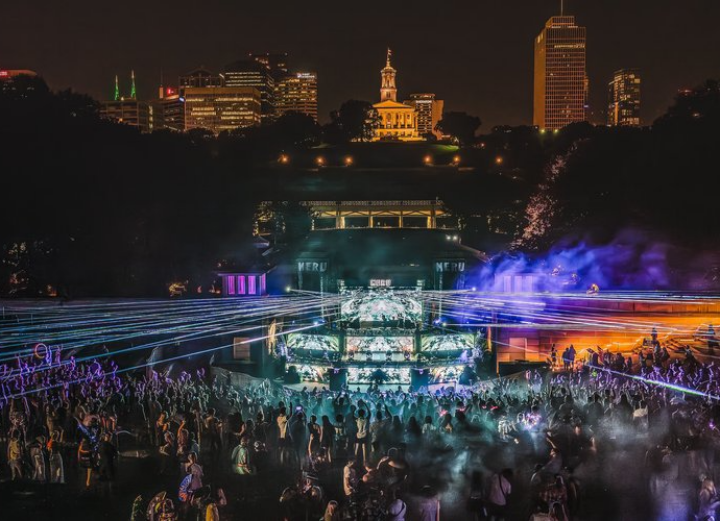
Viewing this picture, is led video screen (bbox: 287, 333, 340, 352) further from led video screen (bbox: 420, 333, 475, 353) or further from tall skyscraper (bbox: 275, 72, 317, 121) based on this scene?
tall skyscraper (bbox: 275, 72, 317, 121)

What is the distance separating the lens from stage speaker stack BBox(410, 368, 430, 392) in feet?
63.7

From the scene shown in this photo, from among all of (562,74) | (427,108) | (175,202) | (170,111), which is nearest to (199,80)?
(170,111)

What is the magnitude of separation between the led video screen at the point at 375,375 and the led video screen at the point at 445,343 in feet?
2.93

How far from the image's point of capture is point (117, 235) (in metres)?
31.8

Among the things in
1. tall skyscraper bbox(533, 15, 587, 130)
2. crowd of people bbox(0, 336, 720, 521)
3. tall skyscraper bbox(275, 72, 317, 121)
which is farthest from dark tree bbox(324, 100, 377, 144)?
tall skyscraper bbox(275, 72, 317, 121)

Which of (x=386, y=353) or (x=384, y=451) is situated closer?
(x=384, y=451)

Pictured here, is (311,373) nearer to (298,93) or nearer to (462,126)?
(462,126)

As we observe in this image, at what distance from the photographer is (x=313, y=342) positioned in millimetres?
20297

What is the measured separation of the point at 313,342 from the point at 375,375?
2.17m

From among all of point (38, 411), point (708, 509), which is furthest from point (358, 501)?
point (38, 411)

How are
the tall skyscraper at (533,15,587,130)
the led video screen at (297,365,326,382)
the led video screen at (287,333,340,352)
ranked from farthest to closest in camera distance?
the tall skyscraper at (533,15,587,130), the led video screen at (297,365,326,382), the led video screen at (287,333,340,352)

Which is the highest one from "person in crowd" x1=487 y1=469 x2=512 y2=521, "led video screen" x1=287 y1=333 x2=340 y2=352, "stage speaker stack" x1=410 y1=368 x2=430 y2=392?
"led video screen" x1=287 y1=333 x2=340 y2=352

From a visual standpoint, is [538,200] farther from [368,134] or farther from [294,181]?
[368,134]

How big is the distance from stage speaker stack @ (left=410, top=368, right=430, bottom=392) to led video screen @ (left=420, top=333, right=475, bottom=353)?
2.02 ft
